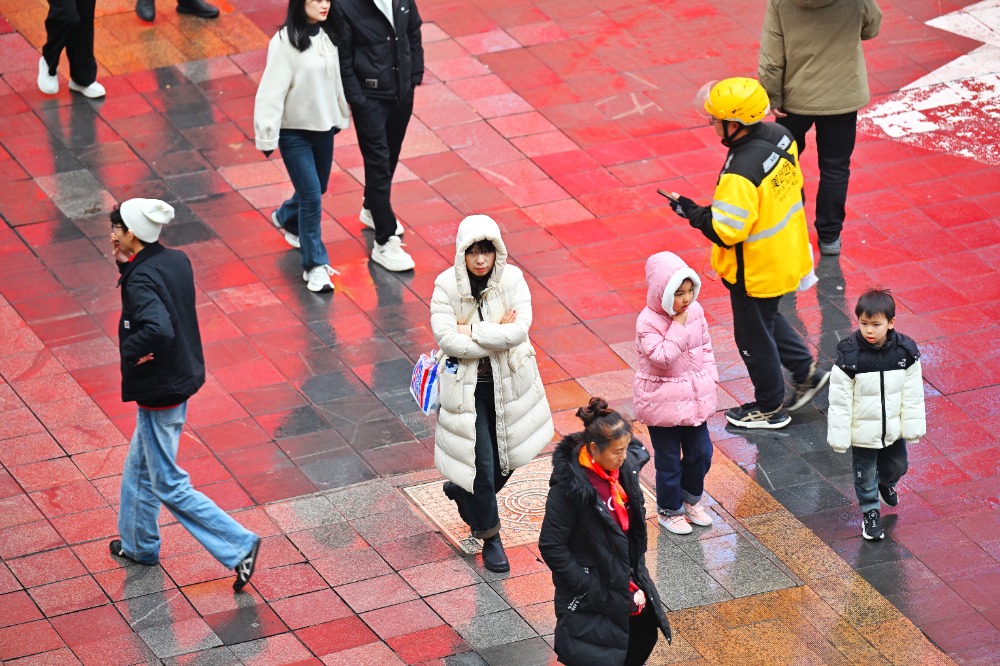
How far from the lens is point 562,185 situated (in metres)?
11.6

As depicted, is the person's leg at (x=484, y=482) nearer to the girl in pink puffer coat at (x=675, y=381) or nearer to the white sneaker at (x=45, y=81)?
the girl in pink puffer coat at (x=675, y=381)

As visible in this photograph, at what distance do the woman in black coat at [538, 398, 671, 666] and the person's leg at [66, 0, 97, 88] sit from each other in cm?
751

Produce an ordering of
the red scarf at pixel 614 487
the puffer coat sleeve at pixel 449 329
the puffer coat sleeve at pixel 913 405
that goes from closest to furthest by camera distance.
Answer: the red scarf at pixel 614 487
the puffer coat sleeve at pixel 449 329
the puffer coat sleeve at pixel 913 405

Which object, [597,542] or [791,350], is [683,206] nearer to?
[791,350]

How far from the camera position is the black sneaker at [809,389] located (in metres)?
9.28

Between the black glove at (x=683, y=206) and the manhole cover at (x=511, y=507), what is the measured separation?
156 centimetres

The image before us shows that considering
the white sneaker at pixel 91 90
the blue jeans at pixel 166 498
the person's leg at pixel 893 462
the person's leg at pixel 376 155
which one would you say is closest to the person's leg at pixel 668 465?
the person's leg at pixel 893 462

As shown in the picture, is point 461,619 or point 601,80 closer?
point 461,619

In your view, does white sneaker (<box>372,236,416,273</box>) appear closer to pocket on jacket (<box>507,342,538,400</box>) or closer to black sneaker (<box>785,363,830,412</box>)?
black sneaker (<box>785,363,830,412</box>)

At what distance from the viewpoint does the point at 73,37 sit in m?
12.3

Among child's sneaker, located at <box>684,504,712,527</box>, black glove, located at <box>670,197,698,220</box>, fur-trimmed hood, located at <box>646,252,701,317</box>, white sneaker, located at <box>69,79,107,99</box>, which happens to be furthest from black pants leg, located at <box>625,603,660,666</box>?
white sneaker, located at <box>69,79,107,99</box>

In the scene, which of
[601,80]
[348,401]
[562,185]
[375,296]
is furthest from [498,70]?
[348,401]

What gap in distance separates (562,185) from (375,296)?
2025 millimetres

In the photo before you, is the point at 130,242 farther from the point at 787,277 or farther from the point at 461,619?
the point at 787,277
